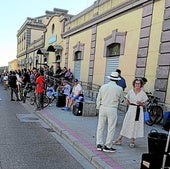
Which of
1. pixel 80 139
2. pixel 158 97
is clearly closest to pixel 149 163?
pixel 80 139

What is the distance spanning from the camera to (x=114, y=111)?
6.41 metres

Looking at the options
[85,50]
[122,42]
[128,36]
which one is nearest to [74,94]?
[122,42]

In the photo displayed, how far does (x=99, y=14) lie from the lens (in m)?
16.4

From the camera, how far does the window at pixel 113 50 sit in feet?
47.5

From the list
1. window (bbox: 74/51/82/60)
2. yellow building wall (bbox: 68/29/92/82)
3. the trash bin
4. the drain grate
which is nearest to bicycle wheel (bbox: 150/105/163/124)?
the drain grate

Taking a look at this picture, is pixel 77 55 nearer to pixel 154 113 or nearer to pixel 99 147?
pixel 154 113

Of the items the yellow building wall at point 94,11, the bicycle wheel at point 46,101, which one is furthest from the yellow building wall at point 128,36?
the bicycle wheel at point 46,101

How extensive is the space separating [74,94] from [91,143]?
225 inches

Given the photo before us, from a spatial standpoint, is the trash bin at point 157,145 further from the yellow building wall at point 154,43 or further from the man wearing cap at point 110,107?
the yellow building wall at point 154,43

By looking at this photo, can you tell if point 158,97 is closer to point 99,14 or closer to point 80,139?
point 80,139

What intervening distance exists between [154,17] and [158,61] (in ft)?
5.99

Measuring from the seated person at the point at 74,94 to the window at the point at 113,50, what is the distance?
122 inches

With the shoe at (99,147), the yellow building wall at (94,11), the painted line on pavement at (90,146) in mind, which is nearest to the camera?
the painted line on pavement at (90,146)

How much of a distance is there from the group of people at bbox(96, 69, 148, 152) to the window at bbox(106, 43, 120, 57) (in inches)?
306
